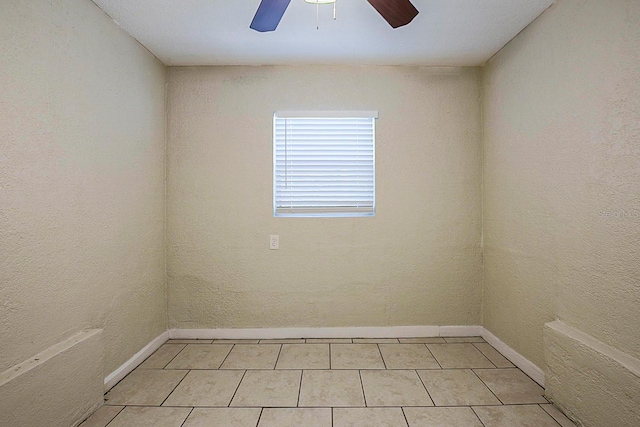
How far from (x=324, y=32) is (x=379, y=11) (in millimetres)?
896

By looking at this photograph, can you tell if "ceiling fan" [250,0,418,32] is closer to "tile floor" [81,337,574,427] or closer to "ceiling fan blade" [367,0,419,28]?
"ceiling fan blade" [367,0,419,28]

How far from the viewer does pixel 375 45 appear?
8.54 ft

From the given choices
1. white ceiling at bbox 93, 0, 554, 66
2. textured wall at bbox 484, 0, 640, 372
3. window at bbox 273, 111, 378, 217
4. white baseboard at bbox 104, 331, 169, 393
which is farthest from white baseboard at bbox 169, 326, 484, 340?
white ceiling at bbox 93, 0, 554, 66

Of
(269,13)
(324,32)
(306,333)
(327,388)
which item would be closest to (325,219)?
(306,333)

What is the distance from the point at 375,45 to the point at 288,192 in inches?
54.0

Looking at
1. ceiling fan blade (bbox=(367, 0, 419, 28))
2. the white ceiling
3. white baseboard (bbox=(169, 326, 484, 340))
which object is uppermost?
the white ceiling

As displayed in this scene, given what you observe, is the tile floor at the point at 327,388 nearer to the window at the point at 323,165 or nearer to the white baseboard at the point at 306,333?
the white baseboard at the point at 306,333

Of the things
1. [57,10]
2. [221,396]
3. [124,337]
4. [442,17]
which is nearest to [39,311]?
[124,337]

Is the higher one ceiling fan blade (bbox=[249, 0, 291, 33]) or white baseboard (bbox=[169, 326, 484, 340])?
ceiling fan blade (bbox=[249, 0, 291, 33])

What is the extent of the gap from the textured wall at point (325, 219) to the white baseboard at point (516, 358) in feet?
0.76

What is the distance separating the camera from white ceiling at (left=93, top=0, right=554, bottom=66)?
2.10m

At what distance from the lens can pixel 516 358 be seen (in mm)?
2482

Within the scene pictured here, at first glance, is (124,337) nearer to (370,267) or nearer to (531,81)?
(370,267)

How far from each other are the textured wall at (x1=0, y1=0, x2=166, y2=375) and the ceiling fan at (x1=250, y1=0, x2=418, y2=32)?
1046mm
